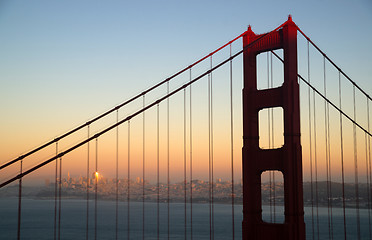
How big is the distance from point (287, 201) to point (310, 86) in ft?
22.9

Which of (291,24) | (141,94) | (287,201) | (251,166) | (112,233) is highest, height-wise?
(291,24)

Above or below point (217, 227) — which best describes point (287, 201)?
above

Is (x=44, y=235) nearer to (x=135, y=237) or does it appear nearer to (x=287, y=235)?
(x=135, y=237)

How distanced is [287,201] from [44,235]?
311 ft

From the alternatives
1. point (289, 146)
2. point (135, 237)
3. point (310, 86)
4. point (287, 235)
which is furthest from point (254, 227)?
point (135, 237)

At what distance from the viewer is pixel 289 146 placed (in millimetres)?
15125

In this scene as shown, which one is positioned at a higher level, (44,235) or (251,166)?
(251,166)

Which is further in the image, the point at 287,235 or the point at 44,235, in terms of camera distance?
the point at 44,235

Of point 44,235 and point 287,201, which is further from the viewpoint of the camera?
point 44,235

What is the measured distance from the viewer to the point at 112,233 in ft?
358

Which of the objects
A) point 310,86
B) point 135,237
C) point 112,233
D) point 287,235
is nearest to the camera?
point 287,235

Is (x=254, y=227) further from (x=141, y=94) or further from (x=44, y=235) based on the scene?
(x=44, y=235)

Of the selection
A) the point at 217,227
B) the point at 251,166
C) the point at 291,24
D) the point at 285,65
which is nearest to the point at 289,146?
the point at 251,166

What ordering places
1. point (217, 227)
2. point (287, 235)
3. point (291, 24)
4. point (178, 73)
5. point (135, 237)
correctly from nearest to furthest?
point (287, 235)
point (291, 24)
point (178, 73)
point (135, 237)
point (217, 227)
